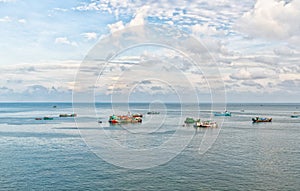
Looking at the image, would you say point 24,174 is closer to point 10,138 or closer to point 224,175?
point 224,175

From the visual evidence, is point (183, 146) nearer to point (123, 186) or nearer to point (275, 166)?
point (275, 166)

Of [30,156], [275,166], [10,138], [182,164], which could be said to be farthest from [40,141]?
[275,166]

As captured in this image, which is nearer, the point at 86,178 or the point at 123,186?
the point at 123,186

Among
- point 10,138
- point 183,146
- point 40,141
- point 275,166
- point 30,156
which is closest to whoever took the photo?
point 275,166

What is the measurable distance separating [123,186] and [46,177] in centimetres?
1409

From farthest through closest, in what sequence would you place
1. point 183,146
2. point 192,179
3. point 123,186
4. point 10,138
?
point 10,138, point 183,146, point 192,179, point 123,186

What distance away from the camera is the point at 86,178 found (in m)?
50.7

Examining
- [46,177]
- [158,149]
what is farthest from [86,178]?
[158,149]

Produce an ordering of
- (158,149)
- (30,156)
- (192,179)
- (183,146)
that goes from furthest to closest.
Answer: (183,146)
(158,149)
(30,156)
(192,179)

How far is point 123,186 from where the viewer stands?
4672 cm

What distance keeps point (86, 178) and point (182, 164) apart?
65.1ft

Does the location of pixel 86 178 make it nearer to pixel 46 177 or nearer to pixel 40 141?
pixel 46 177

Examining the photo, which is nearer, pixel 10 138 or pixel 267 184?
pixel 267 184

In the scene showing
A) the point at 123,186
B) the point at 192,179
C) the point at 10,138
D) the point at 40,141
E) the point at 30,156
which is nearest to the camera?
the point at 123,186
